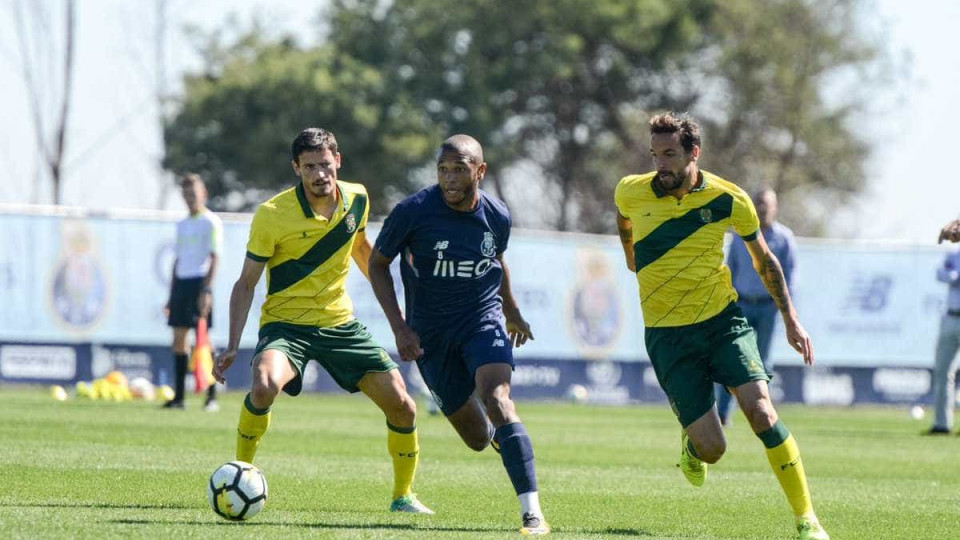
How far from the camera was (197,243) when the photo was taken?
1814 cm

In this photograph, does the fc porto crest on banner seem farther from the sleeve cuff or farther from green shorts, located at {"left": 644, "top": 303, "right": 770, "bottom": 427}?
the sleeve cuff

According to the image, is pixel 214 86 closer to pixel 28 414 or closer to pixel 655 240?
pixel 28 414

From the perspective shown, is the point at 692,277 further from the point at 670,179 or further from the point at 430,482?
the point at 430,482

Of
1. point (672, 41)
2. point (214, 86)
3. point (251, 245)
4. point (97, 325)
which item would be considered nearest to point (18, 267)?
point (97, 325)

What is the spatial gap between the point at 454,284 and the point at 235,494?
1709 mm

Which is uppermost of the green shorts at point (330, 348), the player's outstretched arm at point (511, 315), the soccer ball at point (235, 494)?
the player's outstretched arm at point (511, 315)

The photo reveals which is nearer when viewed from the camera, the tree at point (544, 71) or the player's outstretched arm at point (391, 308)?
the player's outstretched arm at point (391, 308)

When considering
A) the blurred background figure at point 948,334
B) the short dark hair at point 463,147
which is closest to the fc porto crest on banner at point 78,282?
the blurred background figure at point 948,334

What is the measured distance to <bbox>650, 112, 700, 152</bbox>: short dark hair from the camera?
29.7ft

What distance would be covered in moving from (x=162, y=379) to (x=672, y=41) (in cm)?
3283

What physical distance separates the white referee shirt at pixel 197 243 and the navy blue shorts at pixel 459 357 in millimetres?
8753

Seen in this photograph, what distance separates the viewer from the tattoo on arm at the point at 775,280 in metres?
9.24

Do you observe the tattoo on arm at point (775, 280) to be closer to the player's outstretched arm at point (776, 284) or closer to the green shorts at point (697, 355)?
the player's outstretched arm at point (776, 284)

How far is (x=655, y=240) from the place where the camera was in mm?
9414
